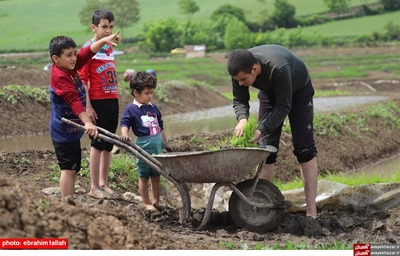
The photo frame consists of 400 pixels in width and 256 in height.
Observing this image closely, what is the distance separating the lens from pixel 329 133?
52.2 feet

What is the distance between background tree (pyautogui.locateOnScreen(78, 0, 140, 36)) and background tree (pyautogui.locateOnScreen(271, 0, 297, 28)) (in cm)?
1889

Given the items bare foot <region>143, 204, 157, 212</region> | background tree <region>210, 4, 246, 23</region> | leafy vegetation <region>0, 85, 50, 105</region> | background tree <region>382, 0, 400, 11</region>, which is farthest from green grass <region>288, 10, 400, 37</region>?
bare foot <region>143, 204, 157, 212</region>

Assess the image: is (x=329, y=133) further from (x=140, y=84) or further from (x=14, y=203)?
(x=14, y=203)

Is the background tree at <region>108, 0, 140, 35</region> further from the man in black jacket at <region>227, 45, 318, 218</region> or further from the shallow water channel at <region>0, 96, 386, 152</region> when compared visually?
the man in black jacket at <region>227, 45, 318, 218</region>

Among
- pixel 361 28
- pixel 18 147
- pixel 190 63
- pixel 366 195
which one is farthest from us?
pixel 361 28

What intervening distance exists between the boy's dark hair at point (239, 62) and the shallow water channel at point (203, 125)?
6819 mm

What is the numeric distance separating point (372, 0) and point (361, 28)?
805cm

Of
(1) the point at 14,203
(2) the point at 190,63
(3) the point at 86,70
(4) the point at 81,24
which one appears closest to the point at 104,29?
(3) the point at 86,70

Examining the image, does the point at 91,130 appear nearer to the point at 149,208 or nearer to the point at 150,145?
the point at 150,145

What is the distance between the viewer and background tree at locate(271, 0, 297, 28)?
67188mm

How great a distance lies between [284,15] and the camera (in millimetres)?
68438

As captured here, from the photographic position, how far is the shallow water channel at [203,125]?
15.1 m

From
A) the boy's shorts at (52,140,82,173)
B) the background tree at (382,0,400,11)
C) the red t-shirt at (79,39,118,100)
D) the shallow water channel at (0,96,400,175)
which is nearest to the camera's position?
the boy's shorts at (52,140,82,173)

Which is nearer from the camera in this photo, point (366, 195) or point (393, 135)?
→ point (366, 195)
